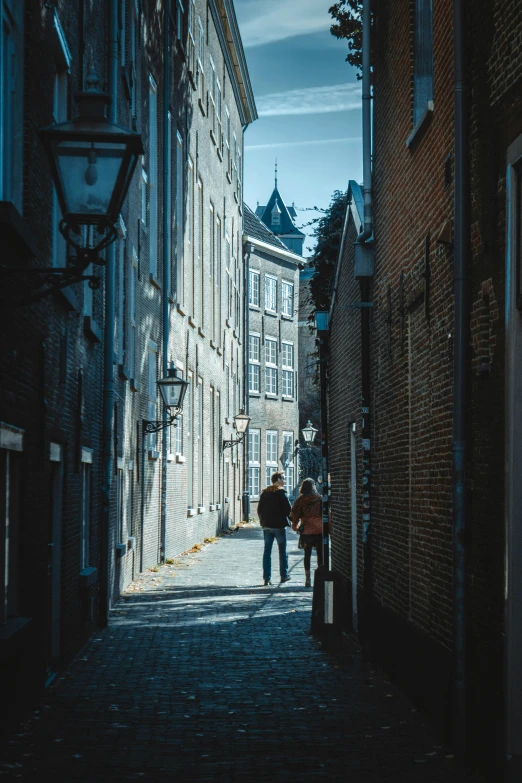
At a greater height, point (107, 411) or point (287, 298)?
point (287, 298)

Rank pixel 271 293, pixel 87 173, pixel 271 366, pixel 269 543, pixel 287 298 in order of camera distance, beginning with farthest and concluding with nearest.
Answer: pixel 287 298 < pixel 271 293 < pixel 271 366 < pixel 269 543 < pixel 87 173

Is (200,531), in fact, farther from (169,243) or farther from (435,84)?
(435,84)

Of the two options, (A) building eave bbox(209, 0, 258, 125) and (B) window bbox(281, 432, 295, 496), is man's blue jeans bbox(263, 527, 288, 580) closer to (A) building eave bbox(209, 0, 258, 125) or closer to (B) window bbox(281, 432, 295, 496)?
(A) building eave bbox(209, 0, 258, 125)

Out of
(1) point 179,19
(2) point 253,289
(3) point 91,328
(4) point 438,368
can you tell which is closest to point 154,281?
(1) point 179,19

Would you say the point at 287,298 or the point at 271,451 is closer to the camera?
the point at 271,451

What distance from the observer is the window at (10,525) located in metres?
7.45

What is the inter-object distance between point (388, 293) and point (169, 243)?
45.5ft

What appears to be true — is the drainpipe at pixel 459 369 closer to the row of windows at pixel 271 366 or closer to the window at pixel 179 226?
the window at pixel 179 226

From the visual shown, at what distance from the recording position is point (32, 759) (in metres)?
7.14

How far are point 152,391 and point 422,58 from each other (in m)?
12.7

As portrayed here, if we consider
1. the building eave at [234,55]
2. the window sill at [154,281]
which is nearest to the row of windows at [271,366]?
the building eave at [234,55]

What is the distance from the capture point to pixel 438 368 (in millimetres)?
8578

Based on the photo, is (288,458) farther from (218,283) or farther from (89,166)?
(89,166)

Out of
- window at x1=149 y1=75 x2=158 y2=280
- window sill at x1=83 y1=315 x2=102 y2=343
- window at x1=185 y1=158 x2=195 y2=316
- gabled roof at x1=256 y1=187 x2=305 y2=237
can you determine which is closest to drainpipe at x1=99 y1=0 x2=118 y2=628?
window sill at x1=83 y1=315 x2=102 y2=343
